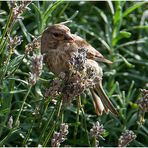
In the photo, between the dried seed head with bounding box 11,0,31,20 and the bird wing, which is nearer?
the dried seed head with bounding box 11,0,31,20

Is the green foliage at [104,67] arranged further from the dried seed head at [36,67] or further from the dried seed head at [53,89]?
the dried seed head at [36,67]

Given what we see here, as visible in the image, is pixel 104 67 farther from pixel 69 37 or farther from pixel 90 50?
pixel 69 37

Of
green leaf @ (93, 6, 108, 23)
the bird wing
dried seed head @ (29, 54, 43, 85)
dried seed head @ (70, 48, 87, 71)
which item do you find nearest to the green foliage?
green leaf @ (93, 6, 108, 23)

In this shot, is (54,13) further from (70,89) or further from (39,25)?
(70,89)

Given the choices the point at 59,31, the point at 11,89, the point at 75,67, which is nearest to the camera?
the point at 75,67

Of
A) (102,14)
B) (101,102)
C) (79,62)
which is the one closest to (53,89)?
(79,62)

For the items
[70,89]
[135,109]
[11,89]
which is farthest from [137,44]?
[70,89]

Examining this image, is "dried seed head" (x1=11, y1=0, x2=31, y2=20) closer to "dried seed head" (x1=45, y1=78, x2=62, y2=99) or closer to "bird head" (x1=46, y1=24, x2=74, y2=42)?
"dried seed head" (x1=45, y1=78, x2=62, y2=99)
